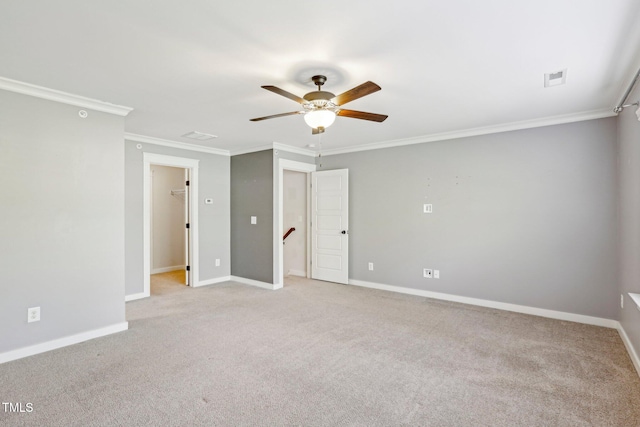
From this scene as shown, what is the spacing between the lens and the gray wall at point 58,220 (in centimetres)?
287

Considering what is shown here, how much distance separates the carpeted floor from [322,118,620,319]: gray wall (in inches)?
20.9

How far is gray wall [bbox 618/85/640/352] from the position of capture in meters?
2.84

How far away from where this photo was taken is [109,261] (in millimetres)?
3471

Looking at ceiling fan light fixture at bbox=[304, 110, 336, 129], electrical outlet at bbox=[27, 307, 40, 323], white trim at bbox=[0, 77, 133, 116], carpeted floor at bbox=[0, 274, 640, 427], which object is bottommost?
carpeted floor at bbox=[0, 274, 640, 427]

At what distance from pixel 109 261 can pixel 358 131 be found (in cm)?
337

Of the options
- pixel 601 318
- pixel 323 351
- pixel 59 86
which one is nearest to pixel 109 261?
pixel 59 86

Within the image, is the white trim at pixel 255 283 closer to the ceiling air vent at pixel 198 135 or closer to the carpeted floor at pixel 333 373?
the carpeted floor at pixel 333 373

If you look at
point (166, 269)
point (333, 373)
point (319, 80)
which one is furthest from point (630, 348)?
point (166, 269)

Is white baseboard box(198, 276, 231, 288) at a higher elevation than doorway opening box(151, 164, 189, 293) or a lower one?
lower

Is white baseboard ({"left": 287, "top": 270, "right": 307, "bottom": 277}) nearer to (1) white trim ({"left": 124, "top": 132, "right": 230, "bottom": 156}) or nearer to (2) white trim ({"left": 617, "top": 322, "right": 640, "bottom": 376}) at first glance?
(1) white trim ({"left": 124, "top": 132, "right": 230, "bottom": 156})

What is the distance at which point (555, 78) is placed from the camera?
9.07 feet

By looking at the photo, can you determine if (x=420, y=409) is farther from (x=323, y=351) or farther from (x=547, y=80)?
(x=547, y=80)

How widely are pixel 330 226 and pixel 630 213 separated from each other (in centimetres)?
394

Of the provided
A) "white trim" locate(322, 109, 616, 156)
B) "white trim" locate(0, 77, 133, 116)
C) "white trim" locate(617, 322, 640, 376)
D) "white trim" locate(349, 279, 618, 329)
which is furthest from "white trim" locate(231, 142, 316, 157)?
"white trim" locate(617, 322, 640, 376)
